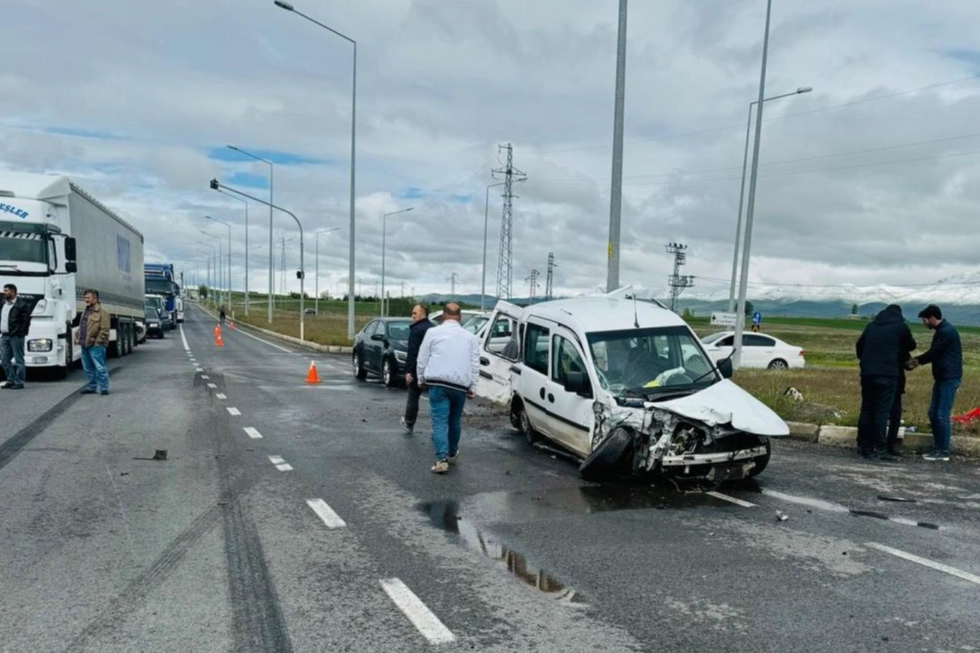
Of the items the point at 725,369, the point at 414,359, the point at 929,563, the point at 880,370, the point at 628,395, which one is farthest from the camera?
the point at 414,359

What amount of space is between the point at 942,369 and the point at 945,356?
0.54 feet

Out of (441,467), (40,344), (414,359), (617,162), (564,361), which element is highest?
(617,162)

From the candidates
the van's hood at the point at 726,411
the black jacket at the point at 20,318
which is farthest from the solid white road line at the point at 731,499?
the black jacket at the point at 20,318

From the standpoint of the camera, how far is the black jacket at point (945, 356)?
30.6ft

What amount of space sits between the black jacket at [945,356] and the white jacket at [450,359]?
547 centimetres

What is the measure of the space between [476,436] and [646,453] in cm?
379

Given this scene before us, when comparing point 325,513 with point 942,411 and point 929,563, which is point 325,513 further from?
point 942,411

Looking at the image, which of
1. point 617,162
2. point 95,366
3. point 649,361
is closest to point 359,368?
point 95,366

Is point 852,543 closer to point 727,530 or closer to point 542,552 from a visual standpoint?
point 727,530

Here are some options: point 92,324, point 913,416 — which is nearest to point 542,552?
point 913,416

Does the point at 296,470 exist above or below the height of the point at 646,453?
below

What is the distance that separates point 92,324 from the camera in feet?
44.6

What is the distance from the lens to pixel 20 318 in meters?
14.0

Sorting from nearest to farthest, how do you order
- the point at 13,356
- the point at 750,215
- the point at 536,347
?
1. the point at 536,347
2. the point at 13,356
3. the point at 750,215
